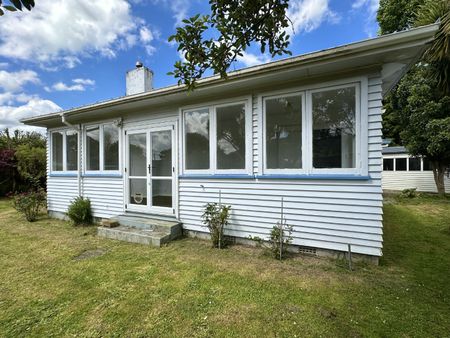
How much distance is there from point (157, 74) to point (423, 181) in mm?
14476

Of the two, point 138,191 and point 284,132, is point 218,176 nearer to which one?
point 284,132

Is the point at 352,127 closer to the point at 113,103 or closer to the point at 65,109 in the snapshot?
the point at 113,103

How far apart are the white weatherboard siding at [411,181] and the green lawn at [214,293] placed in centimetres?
1057

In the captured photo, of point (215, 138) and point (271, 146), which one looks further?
point (215, 138)

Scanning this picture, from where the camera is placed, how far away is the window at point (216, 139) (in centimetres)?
416

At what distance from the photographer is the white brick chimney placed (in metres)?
5.86

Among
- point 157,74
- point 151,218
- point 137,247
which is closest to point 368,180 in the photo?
point 137,247

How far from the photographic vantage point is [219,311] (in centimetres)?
229

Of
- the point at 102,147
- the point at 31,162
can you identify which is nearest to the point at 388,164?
the point at 102,147

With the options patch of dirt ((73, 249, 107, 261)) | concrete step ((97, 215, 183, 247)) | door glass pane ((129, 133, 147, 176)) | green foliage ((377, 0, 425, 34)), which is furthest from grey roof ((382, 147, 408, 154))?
patch of dirt ((73, 249, 107, 261))

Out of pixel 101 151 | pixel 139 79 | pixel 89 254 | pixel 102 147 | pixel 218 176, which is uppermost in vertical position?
pixel 139 79

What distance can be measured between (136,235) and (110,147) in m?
2.61

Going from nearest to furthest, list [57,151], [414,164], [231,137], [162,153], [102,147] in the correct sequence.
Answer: [231,137], [162,153], [102,147], [57,151], [414,164]

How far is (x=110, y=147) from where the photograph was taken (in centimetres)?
580
